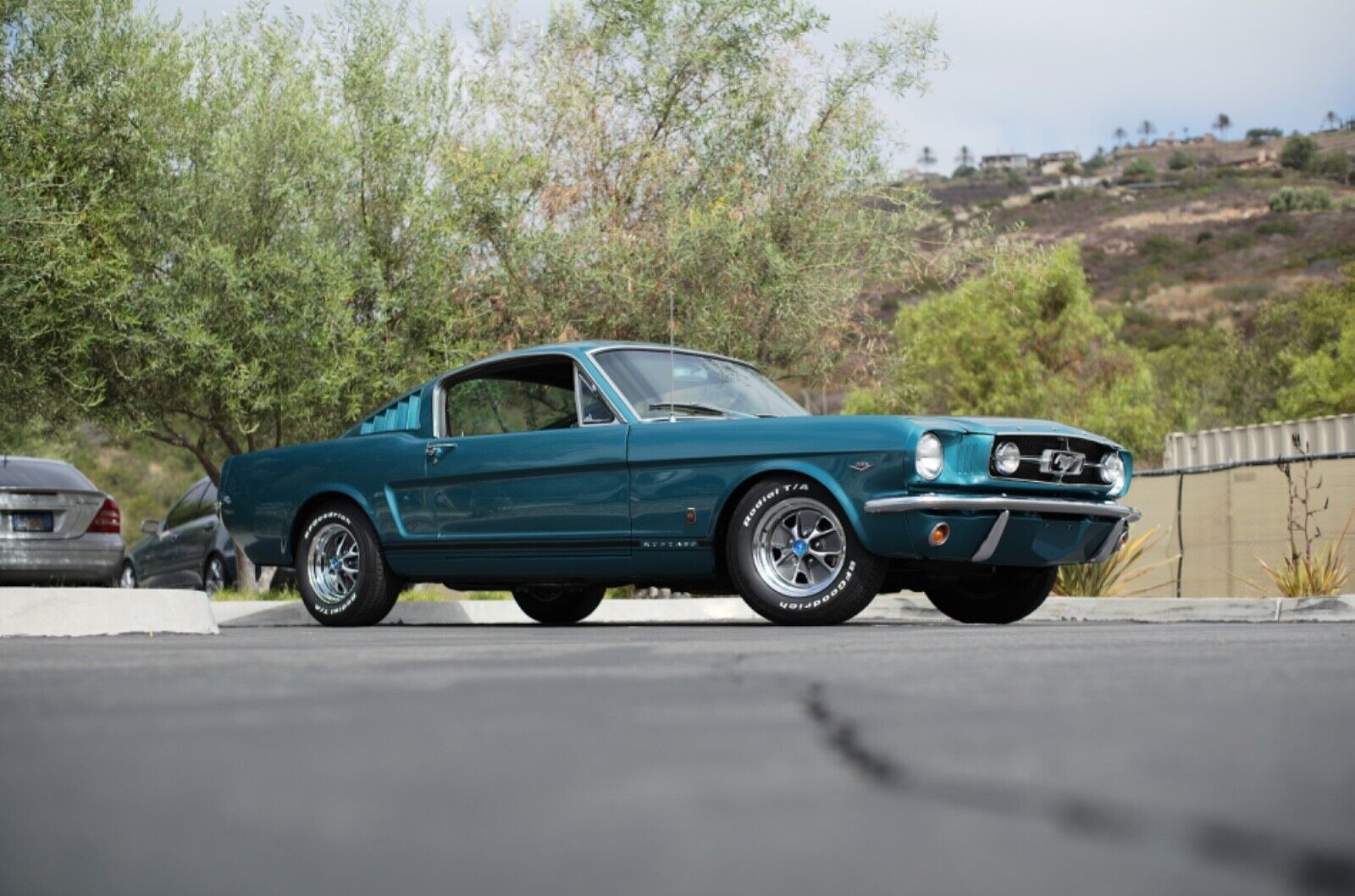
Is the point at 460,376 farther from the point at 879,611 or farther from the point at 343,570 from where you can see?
the point at 879,611

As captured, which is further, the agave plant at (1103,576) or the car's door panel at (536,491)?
the agave plant at (1103,576)

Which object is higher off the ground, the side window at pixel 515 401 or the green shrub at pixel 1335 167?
the green shrub at pixel 1335 167

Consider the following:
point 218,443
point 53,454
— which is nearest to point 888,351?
point 218,443

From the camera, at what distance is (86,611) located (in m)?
8.72

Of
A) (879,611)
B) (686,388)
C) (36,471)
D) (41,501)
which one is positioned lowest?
(879,611)

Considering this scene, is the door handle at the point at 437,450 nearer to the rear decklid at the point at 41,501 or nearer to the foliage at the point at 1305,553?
the rear decklid at the point at 41,501

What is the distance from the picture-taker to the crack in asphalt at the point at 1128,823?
199 centimetres

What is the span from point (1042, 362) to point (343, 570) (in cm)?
4054

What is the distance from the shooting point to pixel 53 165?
1511 centimetres

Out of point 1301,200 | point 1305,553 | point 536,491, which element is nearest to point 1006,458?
point 536,491

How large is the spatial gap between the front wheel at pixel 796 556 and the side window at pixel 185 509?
11955 mm

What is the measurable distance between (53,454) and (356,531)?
2600 cm

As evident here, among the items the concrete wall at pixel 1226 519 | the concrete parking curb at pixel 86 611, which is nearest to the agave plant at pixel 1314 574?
the concrete wall at pixel 1226 519

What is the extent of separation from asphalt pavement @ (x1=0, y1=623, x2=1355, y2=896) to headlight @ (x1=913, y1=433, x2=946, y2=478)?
135 inches
